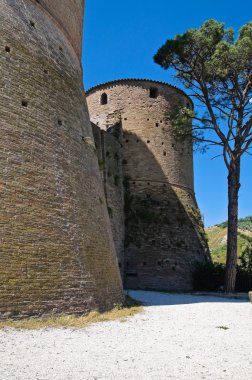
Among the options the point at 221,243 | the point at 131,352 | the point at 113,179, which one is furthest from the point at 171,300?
the point at 221,243

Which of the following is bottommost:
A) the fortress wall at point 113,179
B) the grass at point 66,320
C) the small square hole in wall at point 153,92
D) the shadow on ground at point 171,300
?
the shadow on ground at point 171,300

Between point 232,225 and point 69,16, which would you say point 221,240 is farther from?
point 69,16

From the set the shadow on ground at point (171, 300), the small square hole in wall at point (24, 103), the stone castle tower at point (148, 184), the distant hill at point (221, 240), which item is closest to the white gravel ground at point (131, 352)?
the shadow on ground at point (171, 300)

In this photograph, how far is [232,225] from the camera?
578 inches

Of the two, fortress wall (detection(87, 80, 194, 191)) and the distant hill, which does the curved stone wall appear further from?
the distant hill

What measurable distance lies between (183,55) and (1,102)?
10.8 m

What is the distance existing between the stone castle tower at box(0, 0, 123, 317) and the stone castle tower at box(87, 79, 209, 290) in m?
5.68

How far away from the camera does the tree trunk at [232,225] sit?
46.8 feet

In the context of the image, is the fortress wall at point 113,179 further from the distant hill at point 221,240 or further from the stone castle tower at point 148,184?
the distant hill at point 221,240

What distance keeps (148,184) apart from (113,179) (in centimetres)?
262

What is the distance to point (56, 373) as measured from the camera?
3.93 meters

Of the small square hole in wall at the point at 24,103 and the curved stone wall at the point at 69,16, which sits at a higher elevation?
the curved stone wall at the point at 69,16

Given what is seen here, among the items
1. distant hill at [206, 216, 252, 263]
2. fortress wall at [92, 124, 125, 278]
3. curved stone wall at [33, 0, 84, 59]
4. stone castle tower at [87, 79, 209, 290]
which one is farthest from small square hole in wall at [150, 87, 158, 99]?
distant hill at [206, 216, 252, 263]

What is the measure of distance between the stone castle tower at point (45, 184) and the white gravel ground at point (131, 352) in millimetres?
975
